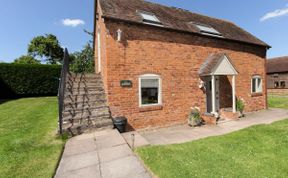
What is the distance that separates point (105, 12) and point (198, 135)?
679 centimetres

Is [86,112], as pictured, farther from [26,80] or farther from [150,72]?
[26,80]

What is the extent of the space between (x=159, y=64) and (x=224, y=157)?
213 inches

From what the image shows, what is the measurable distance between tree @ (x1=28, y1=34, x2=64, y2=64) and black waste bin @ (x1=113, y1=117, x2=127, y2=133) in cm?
4005

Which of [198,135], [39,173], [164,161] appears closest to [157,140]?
[198,135]

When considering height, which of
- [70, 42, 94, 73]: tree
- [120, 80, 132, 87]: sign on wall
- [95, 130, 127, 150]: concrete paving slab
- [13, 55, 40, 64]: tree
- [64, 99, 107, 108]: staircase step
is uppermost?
[13, 55, 40, 64]: tree

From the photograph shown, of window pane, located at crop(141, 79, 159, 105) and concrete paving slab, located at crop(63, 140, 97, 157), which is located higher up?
window pane, located at crop(141, 79, 159, 105)

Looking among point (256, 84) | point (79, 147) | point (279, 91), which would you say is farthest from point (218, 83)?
point (279, 91)

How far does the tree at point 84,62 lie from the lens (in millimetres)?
19594

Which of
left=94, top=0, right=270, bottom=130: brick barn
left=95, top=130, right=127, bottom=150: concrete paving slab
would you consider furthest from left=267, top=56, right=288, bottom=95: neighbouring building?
left=95, top=130, right=127, bottom=150: concrete paving slab

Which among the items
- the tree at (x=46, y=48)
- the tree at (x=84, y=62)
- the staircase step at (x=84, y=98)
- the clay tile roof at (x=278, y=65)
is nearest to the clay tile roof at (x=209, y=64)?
the staircase step at (x=84, y=98)

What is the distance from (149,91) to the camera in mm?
9242

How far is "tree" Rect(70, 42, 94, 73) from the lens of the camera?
64.3 ft

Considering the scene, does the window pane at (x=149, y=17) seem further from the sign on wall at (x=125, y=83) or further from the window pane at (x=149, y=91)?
the sign on wall at (x=125, y=83)

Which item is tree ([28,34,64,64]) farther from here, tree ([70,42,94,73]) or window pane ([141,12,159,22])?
window pane ([141,12,159,22])
